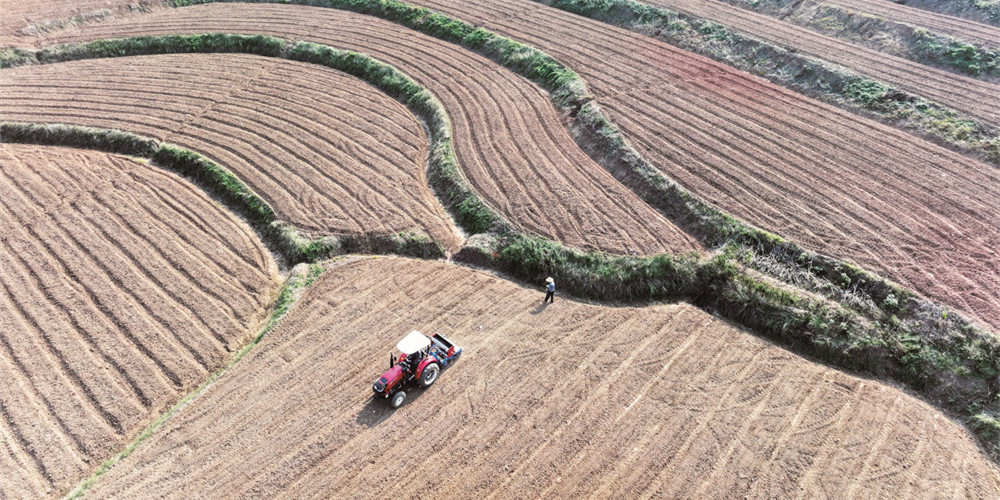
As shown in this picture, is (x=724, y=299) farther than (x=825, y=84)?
No

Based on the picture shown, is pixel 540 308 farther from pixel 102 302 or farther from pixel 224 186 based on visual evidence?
pixel 224 186

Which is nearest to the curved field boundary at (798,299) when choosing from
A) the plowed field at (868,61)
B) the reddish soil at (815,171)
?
the reddish soil at (815,171)

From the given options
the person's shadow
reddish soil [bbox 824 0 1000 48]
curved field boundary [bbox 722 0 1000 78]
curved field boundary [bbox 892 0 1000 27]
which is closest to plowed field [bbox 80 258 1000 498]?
the person's shadow

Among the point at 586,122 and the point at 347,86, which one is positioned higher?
the point at 347,86

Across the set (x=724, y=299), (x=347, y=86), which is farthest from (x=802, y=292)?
(x=347, y=86)

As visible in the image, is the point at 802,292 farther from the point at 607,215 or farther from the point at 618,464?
the point at 618,464

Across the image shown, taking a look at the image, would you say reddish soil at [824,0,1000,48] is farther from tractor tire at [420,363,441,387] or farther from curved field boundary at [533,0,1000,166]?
tractor tire at [420,363,441,387]

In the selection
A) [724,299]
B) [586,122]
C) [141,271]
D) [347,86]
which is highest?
[347,86]
